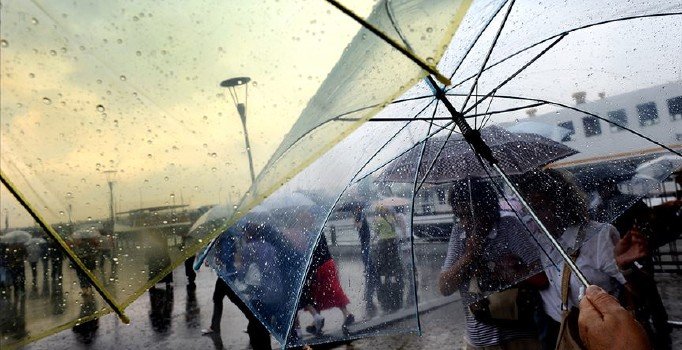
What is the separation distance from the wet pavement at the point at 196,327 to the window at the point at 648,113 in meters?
1.61

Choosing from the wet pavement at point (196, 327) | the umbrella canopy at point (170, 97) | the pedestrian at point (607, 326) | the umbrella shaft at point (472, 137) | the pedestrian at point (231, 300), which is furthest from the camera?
the wet pavement at point (196, 327)

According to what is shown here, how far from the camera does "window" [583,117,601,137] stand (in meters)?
2.70

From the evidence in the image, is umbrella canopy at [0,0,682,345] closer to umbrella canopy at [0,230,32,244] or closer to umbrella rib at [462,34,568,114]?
umbrella canopy at [0,230,32,244]

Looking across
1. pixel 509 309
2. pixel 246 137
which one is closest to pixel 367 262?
pixel 509 309

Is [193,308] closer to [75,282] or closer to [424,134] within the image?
[424,134]

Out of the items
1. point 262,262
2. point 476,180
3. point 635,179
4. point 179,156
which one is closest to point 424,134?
point 476,180

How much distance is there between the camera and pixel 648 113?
8.26 feet

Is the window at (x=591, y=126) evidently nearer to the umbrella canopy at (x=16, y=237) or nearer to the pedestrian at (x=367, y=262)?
the pedestrian at (x=367, y=262)

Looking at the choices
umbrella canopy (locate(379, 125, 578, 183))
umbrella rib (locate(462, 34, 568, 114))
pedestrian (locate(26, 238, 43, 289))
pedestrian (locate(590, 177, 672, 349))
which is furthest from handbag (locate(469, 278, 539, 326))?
pedestrian (locate(26, 238, 43, 289))

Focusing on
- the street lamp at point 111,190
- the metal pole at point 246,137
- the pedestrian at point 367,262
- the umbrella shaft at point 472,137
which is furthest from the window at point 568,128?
the street lamp at point 111,190

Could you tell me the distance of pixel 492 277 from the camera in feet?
8.05

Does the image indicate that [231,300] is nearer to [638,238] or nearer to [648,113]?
[638,238]

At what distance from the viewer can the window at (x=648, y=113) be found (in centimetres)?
246

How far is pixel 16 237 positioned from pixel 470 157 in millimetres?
2376
